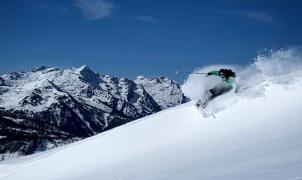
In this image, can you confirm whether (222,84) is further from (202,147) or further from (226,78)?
(202,147)

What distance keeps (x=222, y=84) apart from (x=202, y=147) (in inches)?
204

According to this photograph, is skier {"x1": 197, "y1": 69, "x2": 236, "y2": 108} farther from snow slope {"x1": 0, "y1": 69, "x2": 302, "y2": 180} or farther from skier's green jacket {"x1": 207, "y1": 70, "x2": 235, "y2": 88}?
snow slope {"x1": 0, "y1": 69, "x2": 302, "y2": 180}

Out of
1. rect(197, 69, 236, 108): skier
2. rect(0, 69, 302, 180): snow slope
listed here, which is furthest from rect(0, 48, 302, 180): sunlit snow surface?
rect(197, 69, 236, 108): skier

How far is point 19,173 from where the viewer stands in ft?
73.0

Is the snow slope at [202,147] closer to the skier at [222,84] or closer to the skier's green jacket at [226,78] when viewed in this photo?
the skier at [222,84]

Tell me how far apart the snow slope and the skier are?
515 mm

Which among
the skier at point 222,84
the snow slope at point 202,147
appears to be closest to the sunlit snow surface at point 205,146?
the snow slope at point 202,147

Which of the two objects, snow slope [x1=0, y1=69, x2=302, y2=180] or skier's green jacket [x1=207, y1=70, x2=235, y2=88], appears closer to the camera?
snow slope [x1=0, y1=69, x2=302, y2=180]

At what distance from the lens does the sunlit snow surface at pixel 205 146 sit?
12.1 meters

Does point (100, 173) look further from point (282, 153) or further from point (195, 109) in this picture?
point (282, 153)

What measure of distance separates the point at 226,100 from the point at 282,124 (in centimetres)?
510

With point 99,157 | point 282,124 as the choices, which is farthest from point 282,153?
point 99,157

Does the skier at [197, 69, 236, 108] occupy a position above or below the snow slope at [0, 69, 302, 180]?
above

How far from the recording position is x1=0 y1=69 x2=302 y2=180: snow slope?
12.0 m
